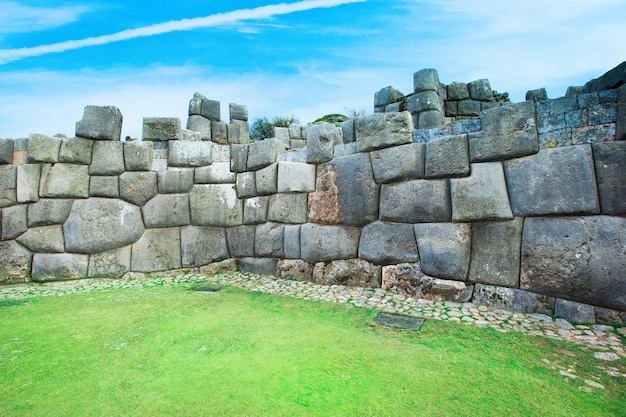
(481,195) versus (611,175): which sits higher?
(611,175)

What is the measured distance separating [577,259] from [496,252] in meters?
0.78

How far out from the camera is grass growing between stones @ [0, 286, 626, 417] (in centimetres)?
218

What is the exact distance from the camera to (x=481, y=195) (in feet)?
13.6

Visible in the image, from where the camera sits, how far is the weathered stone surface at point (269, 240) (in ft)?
19.7

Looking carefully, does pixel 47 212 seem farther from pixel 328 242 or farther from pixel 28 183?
pixel 328 242

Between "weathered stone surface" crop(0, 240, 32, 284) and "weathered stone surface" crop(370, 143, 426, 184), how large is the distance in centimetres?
629

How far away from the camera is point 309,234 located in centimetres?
568

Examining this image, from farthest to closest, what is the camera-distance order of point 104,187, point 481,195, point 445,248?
point 104,187 < point 445,248 < point 481,195

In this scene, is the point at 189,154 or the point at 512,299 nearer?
the point at 512,299

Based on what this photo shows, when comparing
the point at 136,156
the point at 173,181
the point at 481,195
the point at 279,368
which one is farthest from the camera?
the point at 173,181

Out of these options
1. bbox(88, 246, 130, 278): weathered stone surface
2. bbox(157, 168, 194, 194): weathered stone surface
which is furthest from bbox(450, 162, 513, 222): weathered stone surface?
bbox(88, 246, 130, 278): weathered stone surface

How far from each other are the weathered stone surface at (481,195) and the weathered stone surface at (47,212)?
21.7 ft

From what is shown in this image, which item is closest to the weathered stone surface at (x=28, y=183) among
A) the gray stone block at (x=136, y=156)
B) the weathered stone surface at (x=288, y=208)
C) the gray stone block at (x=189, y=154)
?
the gray stone block at (x=136, y=156)

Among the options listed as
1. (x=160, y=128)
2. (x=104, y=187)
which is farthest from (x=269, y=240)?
(x=104, y=187)
